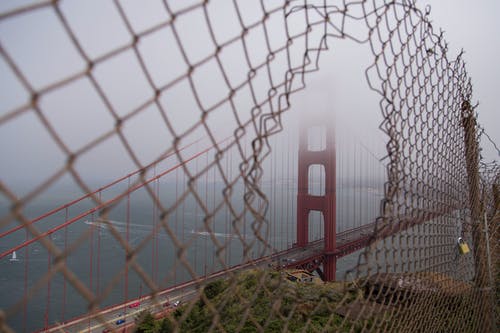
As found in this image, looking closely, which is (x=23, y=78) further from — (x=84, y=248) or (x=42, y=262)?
(x=84, y=248)

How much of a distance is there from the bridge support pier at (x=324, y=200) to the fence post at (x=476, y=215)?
279 inches

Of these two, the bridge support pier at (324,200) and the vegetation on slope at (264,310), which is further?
the bridge support pier at (324,200)

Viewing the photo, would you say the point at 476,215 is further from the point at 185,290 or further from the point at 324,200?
the point at 324,200

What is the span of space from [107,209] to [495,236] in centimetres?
189

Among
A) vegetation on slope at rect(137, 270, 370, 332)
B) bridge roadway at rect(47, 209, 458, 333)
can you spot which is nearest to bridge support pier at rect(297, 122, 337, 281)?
bridge roadway at rect(47, 209, 458, 333)

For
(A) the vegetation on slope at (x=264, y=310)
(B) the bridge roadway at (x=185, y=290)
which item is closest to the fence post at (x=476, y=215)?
(A) the vegetation on slope at (x=264, y=310)

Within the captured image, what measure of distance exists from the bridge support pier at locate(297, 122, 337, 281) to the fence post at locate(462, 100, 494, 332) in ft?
23.3

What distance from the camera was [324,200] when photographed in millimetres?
9328

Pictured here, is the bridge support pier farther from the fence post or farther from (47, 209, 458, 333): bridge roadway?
the fence post

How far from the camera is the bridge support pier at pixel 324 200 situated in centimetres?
859

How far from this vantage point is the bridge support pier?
8594 mm

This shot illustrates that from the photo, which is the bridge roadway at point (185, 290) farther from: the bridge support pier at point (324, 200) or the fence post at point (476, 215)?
the fence post at point (476, 215)

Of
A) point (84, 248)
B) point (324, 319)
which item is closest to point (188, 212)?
point (84, 248)

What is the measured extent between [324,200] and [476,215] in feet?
26.4
